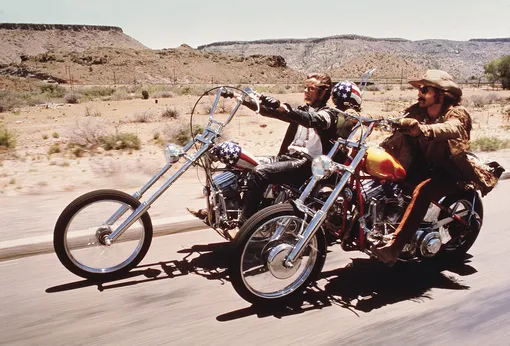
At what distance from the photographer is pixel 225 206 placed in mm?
4312

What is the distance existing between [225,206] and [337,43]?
169 metres

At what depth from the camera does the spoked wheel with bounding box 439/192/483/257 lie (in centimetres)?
446

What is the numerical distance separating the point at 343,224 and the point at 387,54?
12692 cm

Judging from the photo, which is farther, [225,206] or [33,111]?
[33,111]

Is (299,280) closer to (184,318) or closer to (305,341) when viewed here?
(305,341)

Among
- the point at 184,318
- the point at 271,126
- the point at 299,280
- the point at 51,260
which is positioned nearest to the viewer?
the point at 184,318

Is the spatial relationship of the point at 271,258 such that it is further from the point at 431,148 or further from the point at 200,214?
the point at 431,148

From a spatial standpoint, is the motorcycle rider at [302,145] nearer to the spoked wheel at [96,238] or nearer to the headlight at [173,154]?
the headlight at [173,154]

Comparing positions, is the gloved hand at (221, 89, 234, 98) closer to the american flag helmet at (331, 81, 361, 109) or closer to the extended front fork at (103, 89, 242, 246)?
the extended front fork at (103, 89, 242, 246)

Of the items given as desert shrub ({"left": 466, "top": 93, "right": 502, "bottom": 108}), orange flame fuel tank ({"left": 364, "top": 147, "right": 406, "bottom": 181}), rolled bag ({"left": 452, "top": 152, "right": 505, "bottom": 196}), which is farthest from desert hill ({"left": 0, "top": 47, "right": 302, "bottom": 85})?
orange flame fuel tank ({"left": 364, "top": 147, "right": 406, "bottom": 181})

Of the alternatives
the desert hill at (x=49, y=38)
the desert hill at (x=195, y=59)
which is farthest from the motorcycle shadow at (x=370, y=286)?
the desert hill at (x=49, y=38)

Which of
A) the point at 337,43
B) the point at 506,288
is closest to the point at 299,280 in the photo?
the point at 506,288

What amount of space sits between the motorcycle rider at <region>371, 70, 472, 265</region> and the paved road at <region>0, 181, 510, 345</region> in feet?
1.58

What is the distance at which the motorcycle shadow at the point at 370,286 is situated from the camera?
12.2 feet
